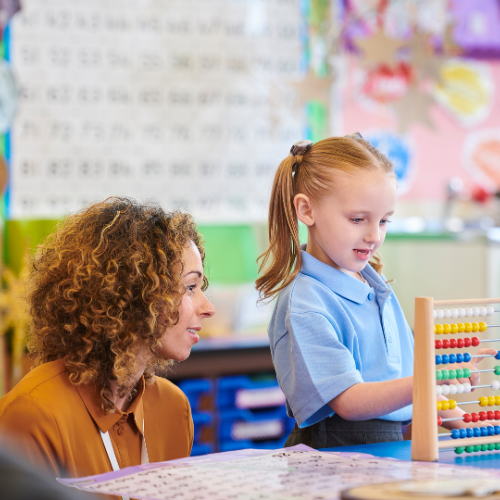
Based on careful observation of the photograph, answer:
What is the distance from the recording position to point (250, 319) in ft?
10.5

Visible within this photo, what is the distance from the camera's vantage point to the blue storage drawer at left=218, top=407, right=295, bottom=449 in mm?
2932

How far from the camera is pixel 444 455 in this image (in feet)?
3.32

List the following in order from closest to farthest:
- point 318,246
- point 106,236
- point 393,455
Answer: point 393,455, point 106,236, point 318,246

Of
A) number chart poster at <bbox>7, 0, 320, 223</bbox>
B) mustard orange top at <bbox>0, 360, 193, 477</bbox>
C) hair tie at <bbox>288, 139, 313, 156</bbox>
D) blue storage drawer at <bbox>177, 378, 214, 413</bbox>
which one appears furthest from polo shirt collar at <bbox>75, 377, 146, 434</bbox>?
number chart poster at <bbox>7, 0, 320, 223</bbox>

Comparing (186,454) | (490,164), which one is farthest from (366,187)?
(490,164)

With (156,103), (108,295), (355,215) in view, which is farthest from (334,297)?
(156,103)

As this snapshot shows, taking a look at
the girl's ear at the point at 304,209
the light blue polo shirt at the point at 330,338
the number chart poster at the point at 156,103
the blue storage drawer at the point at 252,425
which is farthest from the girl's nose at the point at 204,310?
the blue storage drawer at the point at 252,425

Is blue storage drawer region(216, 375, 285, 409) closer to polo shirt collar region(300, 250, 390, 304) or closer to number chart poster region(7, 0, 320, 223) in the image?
number chart poster region(7, 0, 320, 223)

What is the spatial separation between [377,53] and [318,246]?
2507 millimetres

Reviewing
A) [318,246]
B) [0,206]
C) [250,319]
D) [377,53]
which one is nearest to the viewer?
[318,246]

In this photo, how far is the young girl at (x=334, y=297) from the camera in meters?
1.14

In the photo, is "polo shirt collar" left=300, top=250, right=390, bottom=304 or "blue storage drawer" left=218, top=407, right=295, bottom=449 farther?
"blue storage drawer" left=218, top=407, right=295, bottom=449

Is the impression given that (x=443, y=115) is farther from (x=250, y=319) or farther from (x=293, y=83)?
(x=250, y=319)

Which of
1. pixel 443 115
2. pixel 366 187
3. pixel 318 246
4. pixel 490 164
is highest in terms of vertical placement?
pixel 443 115
